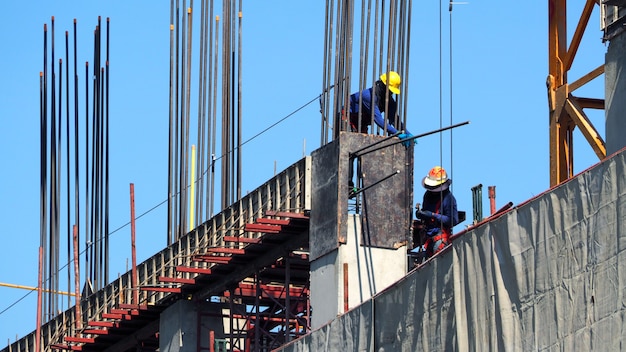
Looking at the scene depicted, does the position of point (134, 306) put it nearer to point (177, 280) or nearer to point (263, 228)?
point (177, 280)

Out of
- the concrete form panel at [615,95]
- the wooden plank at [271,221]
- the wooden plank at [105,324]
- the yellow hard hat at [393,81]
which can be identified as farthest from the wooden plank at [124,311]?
the concrete form panel at [615,95]

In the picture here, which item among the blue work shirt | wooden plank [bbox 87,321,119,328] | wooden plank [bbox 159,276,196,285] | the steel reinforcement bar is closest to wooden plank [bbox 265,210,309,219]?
the steel reinforcement bar

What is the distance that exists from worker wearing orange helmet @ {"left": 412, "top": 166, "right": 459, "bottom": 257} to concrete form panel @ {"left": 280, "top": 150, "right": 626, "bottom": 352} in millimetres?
4645

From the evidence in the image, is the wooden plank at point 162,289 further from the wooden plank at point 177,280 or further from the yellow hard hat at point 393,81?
the yellow hard hat at point 393,81

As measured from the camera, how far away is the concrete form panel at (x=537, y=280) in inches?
869

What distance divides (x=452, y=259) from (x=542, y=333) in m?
3.14

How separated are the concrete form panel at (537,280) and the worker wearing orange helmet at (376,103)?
778 centimetres

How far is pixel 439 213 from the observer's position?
108 ft

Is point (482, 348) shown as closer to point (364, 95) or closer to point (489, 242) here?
point (489, 242)

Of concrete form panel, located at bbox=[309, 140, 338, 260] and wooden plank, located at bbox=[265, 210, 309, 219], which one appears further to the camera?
wooden plank, located at bbox=[265, 210, 309, 219]

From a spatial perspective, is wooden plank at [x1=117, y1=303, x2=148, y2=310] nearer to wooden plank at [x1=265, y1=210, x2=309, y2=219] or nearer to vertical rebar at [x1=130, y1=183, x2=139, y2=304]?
vertical rebar at [x1=130, y1=183, x2=139, y2=304]

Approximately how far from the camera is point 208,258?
38656 millimetres

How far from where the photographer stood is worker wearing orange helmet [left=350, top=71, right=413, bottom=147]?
35094mm

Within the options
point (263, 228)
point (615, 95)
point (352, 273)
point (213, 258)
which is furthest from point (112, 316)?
point (615, 95)
